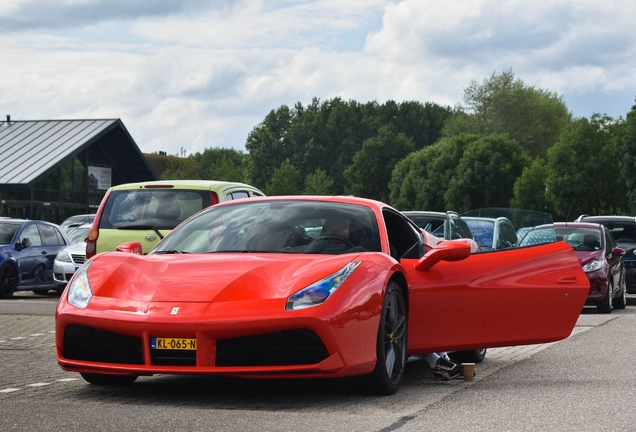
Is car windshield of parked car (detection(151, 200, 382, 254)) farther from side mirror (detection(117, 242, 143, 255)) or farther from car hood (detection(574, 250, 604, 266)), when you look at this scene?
car hood (detection(574, 250, 604, 266))

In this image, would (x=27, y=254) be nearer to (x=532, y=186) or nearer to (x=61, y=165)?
(x=61, y=165)

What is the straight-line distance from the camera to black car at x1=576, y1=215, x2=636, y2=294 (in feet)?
77.6

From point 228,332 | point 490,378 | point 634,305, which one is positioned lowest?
point 634,305

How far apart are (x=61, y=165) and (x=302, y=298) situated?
50855mm

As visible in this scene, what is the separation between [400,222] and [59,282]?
47.6 feet

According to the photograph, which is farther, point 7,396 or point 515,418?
point 7,396

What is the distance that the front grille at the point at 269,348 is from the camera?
261 inches

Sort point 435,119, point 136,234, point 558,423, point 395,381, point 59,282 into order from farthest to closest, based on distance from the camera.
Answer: point 435,119 → point 59,282 → point 136,234 → point 395,381 → point 558,423

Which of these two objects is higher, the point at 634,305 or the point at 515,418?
the point at 515,418

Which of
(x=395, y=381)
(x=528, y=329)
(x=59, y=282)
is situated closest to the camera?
(x=395, y=381)

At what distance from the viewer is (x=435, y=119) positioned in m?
128

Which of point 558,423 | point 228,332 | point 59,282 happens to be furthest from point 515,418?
point 59,282

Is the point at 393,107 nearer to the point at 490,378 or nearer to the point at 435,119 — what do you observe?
the point at 435,119

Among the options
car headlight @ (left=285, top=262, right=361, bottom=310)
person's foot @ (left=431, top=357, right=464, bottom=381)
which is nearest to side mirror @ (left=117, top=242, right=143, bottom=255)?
car headlight @ (left=285, top=262, right=361, bottom=310)
